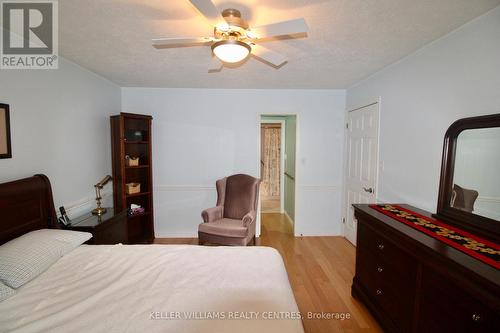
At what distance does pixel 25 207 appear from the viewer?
1831mm

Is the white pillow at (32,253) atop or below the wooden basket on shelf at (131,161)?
below

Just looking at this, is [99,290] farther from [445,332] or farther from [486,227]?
[486,227]

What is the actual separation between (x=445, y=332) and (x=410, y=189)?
1.34 metres

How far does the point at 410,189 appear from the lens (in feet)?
7.41

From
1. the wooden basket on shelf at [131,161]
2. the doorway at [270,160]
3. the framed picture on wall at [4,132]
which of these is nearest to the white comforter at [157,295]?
the framed picture on wall at [4,132]

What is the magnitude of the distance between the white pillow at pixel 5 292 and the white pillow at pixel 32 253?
0.09 ft

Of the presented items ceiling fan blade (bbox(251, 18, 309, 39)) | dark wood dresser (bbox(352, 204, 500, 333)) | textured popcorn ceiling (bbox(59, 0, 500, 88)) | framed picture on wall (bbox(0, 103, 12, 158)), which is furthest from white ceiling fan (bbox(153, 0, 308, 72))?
dark wood dresser (bbox(352, 204, 500, 333))

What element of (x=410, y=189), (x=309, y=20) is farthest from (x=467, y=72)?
(x=309, y=20)

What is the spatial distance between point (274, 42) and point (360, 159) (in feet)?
6.87

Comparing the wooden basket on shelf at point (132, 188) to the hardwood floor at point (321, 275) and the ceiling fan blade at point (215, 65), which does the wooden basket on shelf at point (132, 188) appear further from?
the ceiling fan blade at point (215, 65)

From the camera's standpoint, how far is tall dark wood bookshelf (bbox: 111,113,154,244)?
3053 millimetres

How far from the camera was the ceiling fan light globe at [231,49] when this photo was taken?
1.45 meters

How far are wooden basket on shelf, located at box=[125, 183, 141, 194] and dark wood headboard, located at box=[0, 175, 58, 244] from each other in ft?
3.59
